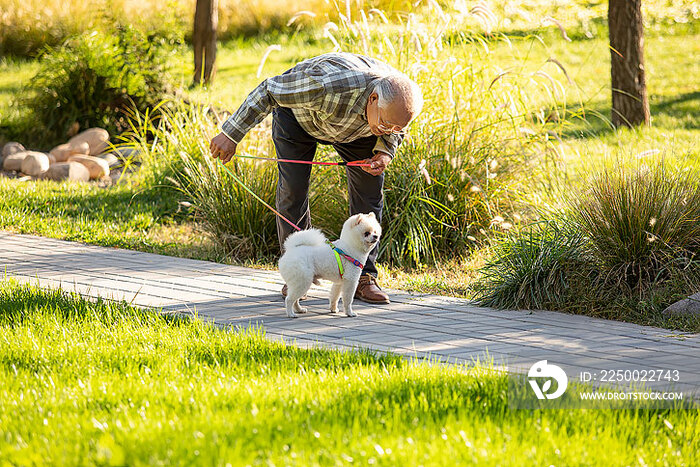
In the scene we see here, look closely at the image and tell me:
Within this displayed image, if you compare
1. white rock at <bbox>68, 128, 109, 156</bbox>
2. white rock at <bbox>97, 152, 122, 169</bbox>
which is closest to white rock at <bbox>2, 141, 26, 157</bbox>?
white rock at <bbox>68, 128, 109, 156</bbox>

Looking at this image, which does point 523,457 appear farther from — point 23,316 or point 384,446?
point 23,316

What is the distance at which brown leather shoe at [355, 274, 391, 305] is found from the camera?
5.96m

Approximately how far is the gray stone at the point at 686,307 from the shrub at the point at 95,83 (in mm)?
9398

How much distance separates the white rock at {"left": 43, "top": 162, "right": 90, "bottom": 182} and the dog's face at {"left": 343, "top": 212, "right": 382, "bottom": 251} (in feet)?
24.4

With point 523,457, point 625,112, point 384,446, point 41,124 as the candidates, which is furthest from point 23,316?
point 625,112

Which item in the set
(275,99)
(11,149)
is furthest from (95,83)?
(275,99)

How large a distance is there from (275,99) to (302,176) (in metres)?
0.69

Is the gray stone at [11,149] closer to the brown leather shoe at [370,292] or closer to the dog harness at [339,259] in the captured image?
the brown leather shoe at [370,292]

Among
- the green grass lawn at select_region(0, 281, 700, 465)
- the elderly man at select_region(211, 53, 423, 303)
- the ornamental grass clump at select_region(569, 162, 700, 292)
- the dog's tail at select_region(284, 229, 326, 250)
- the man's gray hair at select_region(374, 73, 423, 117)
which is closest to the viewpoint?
the green grass lawn at select_region(0, 281, 700, 465)

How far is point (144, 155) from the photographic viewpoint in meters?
10.1

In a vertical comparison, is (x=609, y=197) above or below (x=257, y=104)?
below

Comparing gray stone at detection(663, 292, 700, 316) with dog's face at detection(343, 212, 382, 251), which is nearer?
dog's face at detection(343, 212, 382, 251)

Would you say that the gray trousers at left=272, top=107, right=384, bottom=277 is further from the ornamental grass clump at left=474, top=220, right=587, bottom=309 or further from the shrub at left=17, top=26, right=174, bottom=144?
the shrub at left=17, top=26, right=174, bottom=144

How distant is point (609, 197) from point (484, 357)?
221 cm
